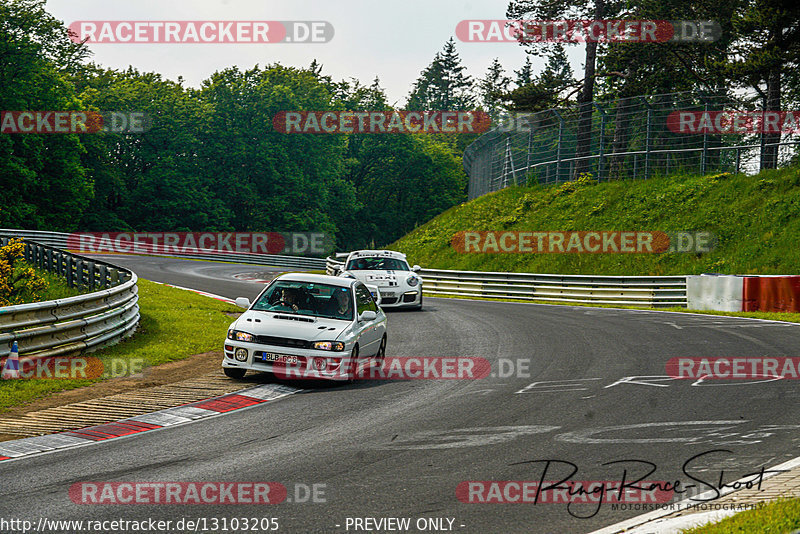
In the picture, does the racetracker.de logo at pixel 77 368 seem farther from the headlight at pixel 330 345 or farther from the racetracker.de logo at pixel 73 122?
the racetracker.de logo at pixel 73 122

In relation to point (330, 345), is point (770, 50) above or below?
above

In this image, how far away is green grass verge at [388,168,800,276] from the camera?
3027 cm

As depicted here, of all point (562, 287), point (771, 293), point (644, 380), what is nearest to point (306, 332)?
point (644, 380)

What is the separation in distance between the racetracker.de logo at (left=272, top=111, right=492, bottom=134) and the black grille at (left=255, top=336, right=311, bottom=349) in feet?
208

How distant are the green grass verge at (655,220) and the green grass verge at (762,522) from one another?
2488cm

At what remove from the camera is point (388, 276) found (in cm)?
2222

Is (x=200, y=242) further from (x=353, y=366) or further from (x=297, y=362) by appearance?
(x=297, y=362)

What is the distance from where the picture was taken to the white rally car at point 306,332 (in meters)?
10.8

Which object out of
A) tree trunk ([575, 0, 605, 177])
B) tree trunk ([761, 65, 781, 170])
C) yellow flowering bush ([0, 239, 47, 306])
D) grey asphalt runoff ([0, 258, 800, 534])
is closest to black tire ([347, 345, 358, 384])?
grey asphalt runoff ([0, 258, 800, 534])

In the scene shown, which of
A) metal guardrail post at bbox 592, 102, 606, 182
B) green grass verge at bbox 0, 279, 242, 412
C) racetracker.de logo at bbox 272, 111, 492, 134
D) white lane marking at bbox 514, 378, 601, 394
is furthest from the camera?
racetracker.de logo at bbox 272, 111, 492, 134

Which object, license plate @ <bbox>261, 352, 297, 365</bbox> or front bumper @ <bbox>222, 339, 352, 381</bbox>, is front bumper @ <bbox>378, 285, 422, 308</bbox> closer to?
front bumper @ <bbox>222, 339, 352, 381</bbox>

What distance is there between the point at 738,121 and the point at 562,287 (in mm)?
10536

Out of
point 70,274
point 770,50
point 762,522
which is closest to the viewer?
point 762,522

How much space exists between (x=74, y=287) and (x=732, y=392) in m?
16.4
